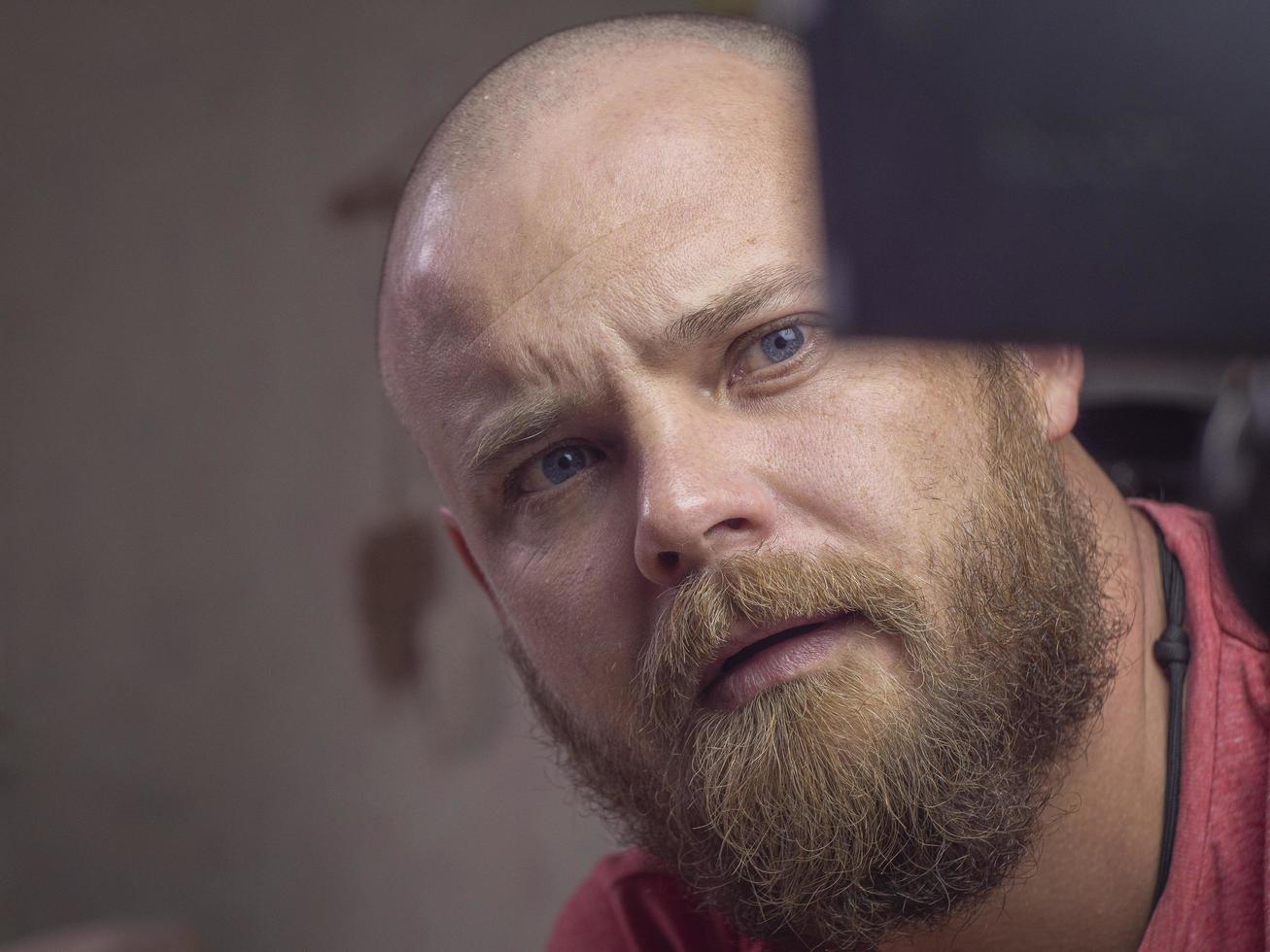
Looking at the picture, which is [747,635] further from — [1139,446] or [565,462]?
[1139,446]

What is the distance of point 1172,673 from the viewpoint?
1.05 meters

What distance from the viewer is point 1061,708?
1008mm

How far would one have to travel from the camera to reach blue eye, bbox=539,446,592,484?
1062 millimetres

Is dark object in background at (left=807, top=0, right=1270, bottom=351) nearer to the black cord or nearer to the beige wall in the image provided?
the black cord

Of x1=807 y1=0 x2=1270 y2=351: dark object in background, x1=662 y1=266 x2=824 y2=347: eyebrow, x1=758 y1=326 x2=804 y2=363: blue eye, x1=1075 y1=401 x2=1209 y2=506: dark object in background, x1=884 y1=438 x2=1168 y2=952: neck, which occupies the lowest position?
x1=884 y1=438 x2=1168 y2=952: neck

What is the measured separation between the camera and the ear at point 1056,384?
1.08 m

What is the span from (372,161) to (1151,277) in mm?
2399

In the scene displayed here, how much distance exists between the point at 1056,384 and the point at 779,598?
1.35 feet

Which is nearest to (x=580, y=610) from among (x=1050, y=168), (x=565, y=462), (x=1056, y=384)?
(x=565, y=462)

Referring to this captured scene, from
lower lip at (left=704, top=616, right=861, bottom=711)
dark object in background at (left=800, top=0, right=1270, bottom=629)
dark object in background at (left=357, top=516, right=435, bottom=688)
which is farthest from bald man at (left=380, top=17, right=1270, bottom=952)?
dark object in background at (left=357, top=516, right=435, bottom=688)

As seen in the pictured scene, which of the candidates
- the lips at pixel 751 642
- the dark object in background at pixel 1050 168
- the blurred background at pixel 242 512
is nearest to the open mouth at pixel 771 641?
the lips at pixel 751 642

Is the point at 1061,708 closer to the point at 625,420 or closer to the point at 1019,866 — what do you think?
the point at 1019,866

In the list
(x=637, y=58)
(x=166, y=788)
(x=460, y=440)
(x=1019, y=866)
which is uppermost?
(x=637, y=58)

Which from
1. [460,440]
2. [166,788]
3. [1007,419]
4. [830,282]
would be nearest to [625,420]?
[460,440]
